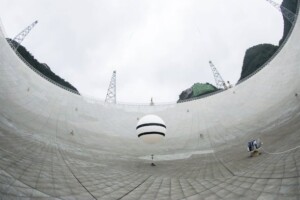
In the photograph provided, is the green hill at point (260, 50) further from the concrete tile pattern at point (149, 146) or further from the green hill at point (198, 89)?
the concrete tile pattern at point (149, 146)

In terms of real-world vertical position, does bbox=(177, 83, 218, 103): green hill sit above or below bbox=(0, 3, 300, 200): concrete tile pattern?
above

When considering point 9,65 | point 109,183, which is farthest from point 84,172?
point 9,65

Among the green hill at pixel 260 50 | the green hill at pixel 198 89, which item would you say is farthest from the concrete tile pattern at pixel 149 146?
the green hill at pixel 198 89

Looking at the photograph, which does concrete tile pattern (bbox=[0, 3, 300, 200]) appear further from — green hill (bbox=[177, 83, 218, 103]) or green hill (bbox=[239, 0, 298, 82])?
green hill (bbox=[177, 83, 218, 103])

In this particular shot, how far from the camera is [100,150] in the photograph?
1249cm

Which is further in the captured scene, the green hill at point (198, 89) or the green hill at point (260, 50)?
the green hill at point (198, 89)

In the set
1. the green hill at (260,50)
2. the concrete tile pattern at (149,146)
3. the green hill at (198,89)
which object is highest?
the green hill at (260,50)

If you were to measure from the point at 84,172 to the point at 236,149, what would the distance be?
23.1ft

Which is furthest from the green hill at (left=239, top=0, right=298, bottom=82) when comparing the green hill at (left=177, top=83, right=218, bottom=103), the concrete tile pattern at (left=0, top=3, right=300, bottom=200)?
the concrete tile pattern at (left=0, top=3, right=300, bottom=200)

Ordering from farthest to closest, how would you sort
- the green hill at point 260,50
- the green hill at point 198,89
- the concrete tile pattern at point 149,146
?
the green hill at point 198,89 < the green hill at point 260,50 < the concrete tile pattern at point 149,146

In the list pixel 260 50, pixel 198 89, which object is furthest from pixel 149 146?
pixel 260 50

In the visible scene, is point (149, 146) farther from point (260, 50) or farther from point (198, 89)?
point (260, 50)

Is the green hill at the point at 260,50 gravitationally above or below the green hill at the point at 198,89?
above

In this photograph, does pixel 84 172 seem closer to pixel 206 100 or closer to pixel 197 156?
pixel 197 156
